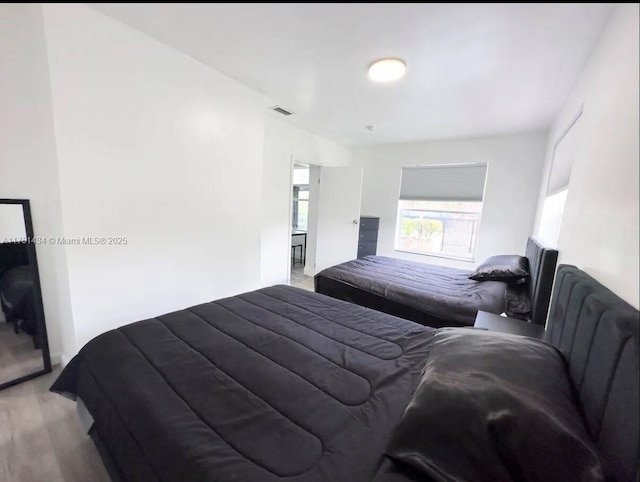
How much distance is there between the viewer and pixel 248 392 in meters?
1.00

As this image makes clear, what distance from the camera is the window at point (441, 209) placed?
3.90 meters

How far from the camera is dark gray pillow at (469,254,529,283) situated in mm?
2238

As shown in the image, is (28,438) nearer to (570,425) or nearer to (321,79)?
(570,425)

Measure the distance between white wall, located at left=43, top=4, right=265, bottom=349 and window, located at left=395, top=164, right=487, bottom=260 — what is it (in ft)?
9.07

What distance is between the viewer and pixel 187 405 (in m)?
0.93

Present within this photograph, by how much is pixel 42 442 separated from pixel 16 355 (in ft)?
2.90

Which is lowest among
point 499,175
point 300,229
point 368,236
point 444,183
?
point 300,229

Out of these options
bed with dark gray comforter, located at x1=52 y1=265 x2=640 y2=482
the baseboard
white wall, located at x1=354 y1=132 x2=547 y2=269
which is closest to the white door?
white wall, located at x1=354 y1=132 x2=547 y2=269

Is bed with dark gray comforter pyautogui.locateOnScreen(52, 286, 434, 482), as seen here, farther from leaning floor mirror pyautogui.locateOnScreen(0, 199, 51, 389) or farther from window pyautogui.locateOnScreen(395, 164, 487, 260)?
window pyautogui.locateOnScreen(395, 164, 487, 260)

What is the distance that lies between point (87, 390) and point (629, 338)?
1.91 m

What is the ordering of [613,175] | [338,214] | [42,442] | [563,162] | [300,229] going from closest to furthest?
1. [613,175]
2. [42,442]
3. [563,162]
4. [338,214]
5. [300,229]

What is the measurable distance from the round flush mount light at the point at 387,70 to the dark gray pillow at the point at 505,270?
1839 mm

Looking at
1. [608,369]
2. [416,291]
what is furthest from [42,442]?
[416,291]

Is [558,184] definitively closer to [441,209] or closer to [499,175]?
[499,175]
